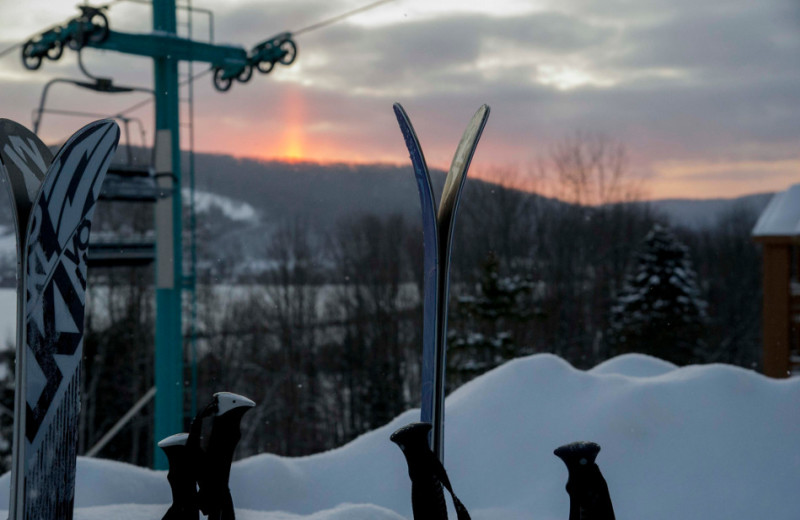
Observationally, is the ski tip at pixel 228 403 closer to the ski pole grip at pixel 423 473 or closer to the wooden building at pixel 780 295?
the ski pole grip at pixel 423 473

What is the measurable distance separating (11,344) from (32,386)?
2023cm

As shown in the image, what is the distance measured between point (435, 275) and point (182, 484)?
1229 millimetres

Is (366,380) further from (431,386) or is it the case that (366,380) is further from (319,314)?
(431,386)

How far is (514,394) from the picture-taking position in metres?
4.06

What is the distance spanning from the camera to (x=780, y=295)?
25.2ft

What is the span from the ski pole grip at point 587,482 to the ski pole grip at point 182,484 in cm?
115

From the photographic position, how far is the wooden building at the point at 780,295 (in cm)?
761

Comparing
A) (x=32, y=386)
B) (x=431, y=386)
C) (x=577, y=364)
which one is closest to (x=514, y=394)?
(x=431, y=386)

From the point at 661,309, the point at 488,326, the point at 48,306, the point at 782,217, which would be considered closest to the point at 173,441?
the point at 48,306

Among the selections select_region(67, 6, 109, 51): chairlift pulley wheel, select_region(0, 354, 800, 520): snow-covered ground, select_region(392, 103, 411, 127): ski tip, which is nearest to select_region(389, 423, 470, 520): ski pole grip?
select_region(0, 354, 800, 520): snow-covered ground

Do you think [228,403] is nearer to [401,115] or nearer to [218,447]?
[218,447]

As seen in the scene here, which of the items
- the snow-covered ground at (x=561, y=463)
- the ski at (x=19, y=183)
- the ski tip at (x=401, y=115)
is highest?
the ski tip at (x=401, y=115)

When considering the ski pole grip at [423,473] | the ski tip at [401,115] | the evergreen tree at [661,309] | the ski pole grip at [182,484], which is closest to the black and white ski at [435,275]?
the ski tip at [401,115]

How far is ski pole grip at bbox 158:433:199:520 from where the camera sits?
2.18 metres
